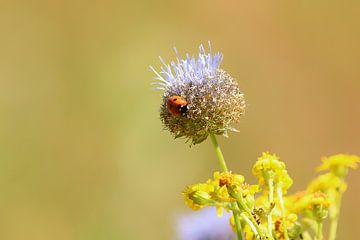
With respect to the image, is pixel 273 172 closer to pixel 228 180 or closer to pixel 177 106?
pixel 228 180

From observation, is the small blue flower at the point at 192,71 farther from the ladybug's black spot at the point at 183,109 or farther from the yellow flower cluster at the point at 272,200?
the yellow flower cluster at the point at 272,200

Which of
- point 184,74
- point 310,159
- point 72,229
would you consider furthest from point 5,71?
point 184,74

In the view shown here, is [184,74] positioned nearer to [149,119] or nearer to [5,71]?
[149,119]

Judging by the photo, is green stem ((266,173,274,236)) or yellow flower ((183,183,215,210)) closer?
green stem ((266,173,274,236))

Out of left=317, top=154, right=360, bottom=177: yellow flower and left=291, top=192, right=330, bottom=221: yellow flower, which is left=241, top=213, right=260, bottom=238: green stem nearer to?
left=291, top=192, right=330, bottom=221: yellow flower

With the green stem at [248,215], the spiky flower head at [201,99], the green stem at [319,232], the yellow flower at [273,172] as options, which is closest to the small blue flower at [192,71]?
the spiky flower head at [201,99]

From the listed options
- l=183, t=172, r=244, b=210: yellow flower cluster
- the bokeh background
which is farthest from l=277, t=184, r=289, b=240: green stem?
the bokeh background
